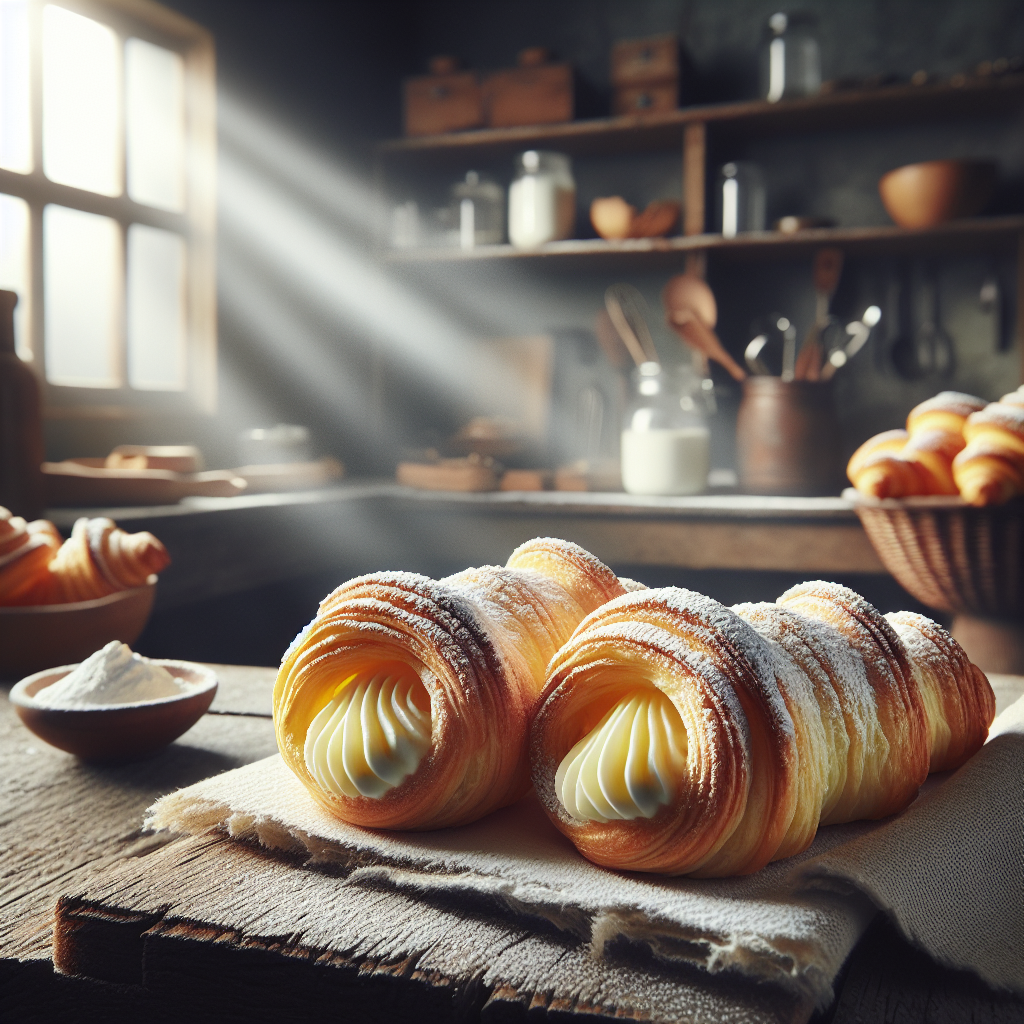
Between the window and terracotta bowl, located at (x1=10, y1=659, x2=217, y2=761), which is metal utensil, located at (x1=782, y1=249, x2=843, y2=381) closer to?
the window

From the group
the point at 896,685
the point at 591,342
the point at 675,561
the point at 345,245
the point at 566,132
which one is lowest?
the point at 675,561

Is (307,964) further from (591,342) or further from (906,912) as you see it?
(591,342)

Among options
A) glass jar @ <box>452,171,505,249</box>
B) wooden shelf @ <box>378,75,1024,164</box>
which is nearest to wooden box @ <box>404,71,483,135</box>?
wooden shelf @ <box>378,75,1024,164</box>

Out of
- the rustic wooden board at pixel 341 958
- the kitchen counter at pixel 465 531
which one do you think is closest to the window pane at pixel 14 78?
the kitchen counter at pixel 465 531

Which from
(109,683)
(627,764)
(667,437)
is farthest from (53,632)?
(667,437)

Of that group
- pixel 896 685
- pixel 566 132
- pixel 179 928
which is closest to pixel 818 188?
pixel 566 132

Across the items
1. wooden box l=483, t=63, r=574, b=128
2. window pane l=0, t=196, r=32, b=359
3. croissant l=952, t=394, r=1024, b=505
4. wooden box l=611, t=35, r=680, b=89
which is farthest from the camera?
wooden box l=483, t=63, r=574, b=128
